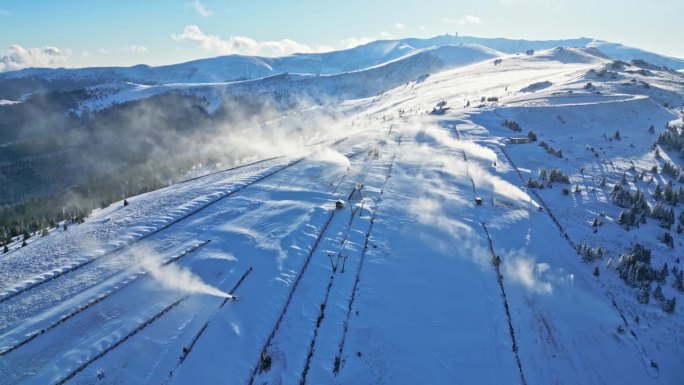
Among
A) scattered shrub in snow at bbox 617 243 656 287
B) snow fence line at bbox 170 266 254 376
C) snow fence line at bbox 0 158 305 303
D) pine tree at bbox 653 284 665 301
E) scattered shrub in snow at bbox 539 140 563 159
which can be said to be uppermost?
scattered shrub in snow at bbox 539 140 563 159

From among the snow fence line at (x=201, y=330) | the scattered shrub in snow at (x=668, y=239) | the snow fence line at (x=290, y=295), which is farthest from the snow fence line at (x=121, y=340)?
the scattered shrub in snow at (x=668, y=239)

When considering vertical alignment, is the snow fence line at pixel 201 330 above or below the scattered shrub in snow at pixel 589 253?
above

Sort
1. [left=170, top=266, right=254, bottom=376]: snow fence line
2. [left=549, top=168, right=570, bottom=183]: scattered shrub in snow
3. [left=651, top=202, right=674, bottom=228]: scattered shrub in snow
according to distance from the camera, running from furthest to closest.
A: [left=549, top=168, right=570, bottom=183]: scattered shrub in snow → [left=651, top=202, right=674, bottom=228]: scattered shrub in snow → [left=170, top=266, right=254, bottom=376]: snow fence line

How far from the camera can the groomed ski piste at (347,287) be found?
14.8 m

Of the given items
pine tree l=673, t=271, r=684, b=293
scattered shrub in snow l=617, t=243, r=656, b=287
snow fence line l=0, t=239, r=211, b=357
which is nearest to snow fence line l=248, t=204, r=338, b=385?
snow fence line l=0, t=239, r=211, b=357

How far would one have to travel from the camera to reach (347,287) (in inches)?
728

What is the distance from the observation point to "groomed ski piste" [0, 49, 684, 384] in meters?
14.8

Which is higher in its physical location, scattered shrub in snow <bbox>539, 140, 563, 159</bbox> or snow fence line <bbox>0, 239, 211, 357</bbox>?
scattered shrub in snow <bbox>539, 140, 563, 159</bbox>

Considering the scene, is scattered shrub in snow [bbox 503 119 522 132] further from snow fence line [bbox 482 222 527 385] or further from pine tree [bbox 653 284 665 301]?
pine tree [bbox 653 284 665 301]

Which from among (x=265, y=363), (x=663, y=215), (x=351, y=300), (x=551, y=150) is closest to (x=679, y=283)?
(x=663, y=215)

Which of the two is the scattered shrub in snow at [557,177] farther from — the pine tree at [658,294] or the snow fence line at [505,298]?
the pine tree at [658,294]

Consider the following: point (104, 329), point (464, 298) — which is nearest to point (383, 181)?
point (464, 298)

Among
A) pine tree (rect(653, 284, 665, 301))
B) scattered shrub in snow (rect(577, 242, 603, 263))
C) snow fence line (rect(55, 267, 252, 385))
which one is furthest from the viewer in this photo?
scattered shrub in snow (rect(577, 242, 603, 263))

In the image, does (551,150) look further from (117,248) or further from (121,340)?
(121,340)
